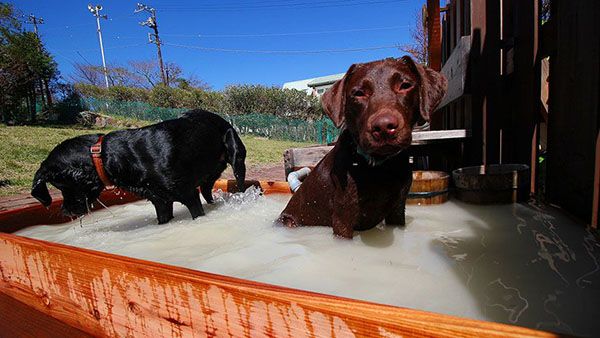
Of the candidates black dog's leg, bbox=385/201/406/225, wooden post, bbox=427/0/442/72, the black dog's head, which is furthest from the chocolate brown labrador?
wooden post, bbox=427/0/442/72

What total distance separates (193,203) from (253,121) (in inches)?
947

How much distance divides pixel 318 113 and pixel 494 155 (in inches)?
1195

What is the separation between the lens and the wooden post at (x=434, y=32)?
6.11m

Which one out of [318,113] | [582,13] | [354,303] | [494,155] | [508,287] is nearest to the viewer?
[354,303]

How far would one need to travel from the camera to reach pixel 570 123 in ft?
7.53

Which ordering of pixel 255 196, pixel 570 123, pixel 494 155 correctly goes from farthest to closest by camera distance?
1. pixel 255 196
2. pixel 494 155
3. pixel 570 123

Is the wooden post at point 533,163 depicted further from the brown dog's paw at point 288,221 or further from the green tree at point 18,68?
the green tree at point 18,68

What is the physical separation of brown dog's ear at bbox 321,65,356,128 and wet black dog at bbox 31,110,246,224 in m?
1.71

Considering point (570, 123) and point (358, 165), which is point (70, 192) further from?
point (570, 123)

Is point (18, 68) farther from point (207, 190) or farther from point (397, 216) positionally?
point (397, 216)

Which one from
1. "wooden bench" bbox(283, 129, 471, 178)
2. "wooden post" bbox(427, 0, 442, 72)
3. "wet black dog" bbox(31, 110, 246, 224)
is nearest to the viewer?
"wet black dog" bbox(31, 110, 246, 224)

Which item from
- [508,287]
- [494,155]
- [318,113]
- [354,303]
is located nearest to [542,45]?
[494,155]

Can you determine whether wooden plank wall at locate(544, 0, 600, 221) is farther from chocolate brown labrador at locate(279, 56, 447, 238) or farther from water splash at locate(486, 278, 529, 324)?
water splash at locate(486, 278, 529, 324)

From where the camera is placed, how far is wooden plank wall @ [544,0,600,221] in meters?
1.99
